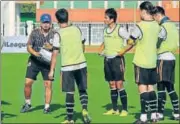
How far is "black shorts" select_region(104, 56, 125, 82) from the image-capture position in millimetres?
9312

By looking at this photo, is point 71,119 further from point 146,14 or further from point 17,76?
point 17,76

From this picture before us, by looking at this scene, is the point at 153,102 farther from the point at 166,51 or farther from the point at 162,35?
the point at 162,35

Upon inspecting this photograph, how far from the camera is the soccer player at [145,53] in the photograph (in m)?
8.36

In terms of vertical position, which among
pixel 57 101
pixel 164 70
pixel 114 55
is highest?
pixel 114 55

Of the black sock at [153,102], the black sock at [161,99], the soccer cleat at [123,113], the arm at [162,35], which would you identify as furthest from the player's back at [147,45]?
the soccer cleat at [123,113]

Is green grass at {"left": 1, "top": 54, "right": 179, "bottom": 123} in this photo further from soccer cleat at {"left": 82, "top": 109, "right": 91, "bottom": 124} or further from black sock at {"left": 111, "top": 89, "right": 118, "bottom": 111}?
black sock at {"left": 111, "top": 89, "right": 118, "bottom": 111}

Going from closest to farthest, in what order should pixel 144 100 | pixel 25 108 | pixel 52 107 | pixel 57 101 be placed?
pixel 144 100 → pixel 25 108 → pixel 52 107 → pixel 57 101

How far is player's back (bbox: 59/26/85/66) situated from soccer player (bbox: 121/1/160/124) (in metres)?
0.85

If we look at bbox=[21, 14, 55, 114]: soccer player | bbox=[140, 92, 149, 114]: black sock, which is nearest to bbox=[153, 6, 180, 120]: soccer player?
bbox=[140, 92, 149, 114]: black sock

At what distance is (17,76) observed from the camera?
1655cm

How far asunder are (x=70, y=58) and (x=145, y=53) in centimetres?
120

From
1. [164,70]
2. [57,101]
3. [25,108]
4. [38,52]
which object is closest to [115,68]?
[164,70]

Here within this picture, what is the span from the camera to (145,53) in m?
8.41

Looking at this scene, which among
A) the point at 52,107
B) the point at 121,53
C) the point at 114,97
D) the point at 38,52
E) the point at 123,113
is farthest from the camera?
the point at 52,107
